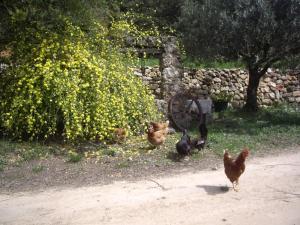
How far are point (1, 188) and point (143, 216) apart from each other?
2477 millimetres

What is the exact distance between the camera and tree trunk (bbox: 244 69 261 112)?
12570 millimetres

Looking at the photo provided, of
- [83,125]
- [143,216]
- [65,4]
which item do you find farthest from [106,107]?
[143,216]

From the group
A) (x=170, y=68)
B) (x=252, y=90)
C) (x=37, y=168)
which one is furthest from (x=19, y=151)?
(x=252, y=90)

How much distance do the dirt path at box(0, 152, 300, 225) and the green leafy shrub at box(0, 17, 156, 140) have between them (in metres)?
1.75

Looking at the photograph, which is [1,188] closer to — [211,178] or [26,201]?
[26,201]

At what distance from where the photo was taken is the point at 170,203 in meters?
5.83

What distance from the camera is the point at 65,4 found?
8.83 metres

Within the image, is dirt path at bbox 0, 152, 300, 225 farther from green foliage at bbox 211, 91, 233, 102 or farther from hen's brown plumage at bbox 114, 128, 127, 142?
green foliage at bbox 211, 91, 233, 102

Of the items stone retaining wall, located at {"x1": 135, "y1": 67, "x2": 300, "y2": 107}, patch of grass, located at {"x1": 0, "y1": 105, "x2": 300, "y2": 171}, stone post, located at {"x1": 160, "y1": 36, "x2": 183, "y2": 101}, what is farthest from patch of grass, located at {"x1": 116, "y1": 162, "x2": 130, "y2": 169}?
stone retaining wall, located at {"x1": 135, "y1": 67, "x2": 300, "y2": 107}

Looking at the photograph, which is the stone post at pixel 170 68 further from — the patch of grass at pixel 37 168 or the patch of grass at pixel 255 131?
the patch of grass at pixel 37 168

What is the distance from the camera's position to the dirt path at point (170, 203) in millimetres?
5316

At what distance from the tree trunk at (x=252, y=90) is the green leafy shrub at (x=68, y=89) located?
15.2ft

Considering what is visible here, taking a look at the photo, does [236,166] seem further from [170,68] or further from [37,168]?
[170,68]

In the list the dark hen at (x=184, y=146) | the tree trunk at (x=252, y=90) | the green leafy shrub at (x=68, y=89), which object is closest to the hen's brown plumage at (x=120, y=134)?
the green leafy shrub at (x=68, y=89)
